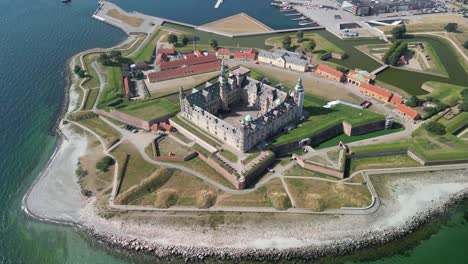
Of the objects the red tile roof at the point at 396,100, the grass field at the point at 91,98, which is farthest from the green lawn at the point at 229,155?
the red tile roof at the point at 396,100

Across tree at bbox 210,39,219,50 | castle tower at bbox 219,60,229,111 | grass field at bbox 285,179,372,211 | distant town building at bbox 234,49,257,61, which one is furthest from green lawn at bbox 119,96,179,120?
tree at bbox 210,39,219,50

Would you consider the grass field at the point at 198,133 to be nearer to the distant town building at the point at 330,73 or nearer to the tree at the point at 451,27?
the distant town building at the point at 330,73

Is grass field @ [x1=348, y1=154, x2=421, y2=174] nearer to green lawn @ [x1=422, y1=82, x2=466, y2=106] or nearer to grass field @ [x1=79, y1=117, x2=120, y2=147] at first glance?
green lawn @ [x1=422, y1=82, x2=466, y2=106]

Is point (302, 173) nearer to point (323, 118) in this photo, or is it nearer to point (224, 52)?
point (323, 118)

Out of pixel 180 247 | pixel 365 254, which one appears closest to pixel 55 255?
pixel 180 247

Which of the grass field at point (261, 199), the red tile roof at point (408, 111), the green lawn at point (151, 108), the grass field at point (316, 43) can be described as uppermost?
the grass field at point (316, 43)

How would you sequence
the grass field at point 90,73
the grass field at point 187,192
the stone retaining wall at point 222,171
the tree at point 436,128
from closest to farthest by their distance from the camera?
the grass field at point 187,192
the stone retaining wall at point 222,171
the tree at point 436,128
the grass field at point 90,73

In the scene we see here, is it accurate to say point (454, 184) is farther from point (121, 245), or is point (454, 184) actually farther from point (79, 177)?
point (79, 177)
